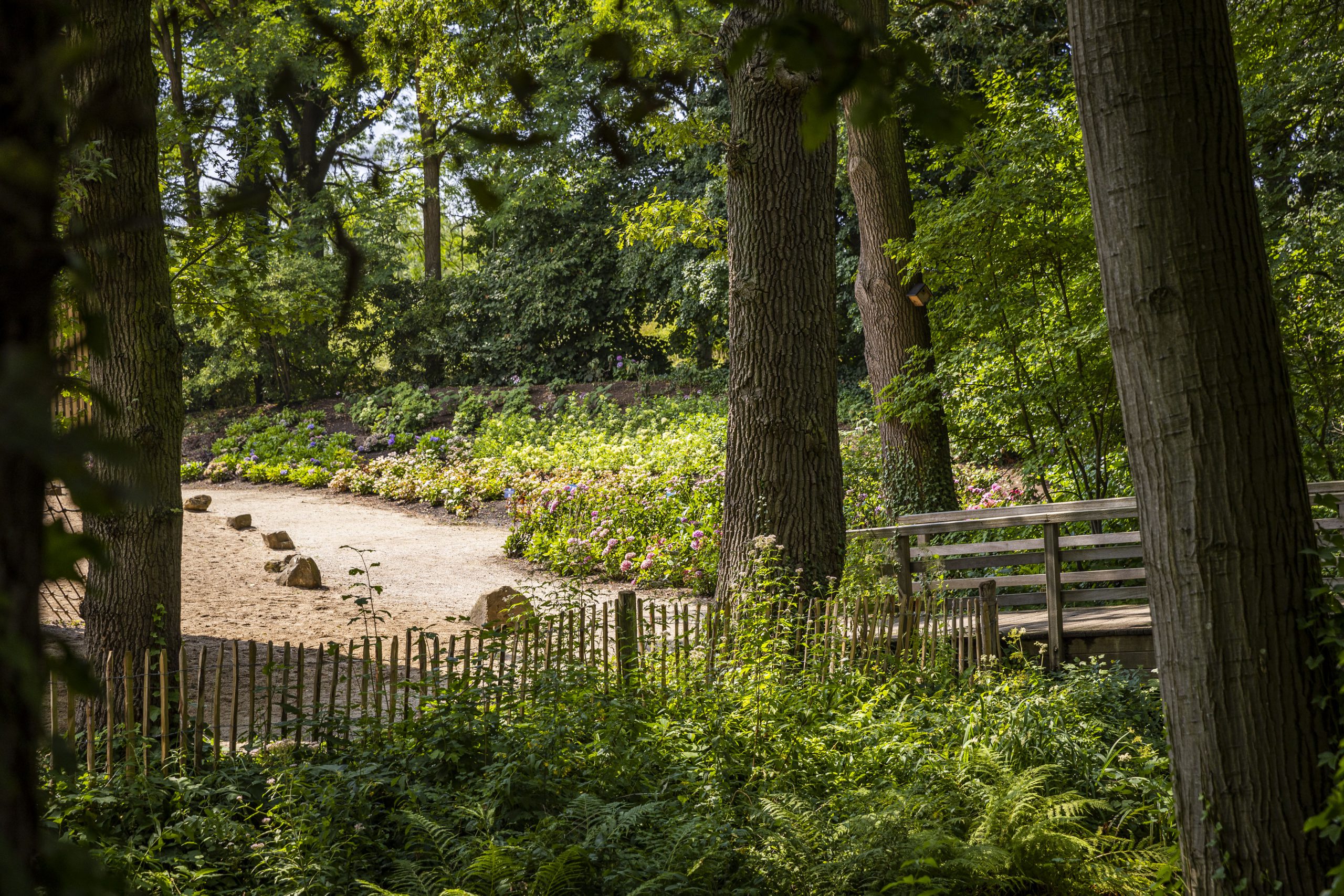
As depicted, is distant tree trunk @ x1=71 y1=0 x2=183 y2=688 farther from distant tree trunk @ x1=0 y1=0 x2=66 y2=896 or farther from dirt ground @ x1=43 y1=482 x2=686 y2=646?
distant tree trunk @ x1=0 y1=0 x2=66 y2=896

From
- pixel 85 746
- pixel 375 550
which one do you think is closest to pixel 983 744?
pixel 85 746

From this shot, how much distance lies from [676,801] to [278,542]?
31.8 ft

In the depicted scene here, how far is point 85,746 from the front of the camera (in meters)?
4.31

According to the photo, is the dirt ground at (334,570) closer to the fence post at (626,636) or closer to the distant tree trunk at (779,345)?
the fence post at (626,636)

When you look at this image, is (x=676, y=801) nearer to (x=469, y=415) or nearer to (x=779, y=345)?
(x=779, y=345)

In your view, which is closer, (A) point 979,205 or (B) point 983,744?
(B) point 983,744

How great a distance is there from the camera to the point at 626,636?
5.56m

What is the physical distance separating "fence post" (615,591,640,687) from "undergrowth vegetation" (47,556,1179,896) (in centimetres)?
35

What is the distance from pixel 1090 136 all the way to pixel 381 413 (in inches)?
787

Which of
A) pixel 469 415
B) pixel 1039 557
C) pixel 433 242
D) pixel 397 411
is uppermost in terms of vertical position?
pixel 433 242

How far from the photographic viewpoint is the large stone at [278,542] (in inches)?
473

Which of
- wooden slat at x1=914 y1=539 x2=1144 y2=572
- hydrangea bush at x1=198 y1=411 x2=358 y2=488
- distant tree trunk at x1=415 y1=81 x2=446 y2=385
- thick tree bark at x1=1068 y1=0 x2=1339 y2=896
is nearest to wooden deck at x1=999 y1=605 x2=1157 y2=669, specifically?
wooden slat at x1=914 y1=539 x2=1144 y2=572

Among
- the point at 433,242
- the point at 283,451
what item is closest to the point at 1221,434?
the point at 283,451

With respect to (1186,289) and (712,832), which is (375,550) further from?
(1186,289)
